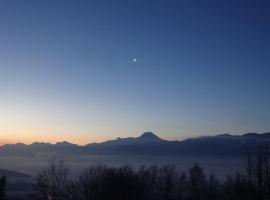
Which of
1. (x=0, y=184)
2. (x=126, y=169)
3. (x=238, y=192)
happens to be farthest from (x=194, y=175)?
(x=0, y=184)

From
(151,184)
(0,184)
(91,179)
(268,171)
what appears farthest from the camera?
(151,184)

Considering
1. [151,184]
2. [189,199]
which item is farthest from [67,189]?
[189,199]

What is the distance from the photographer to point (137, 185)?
69812mm

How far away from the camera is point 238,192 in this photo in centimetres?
7288

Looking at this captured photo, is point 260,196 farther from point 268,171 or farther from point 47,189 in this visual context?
point 47,189

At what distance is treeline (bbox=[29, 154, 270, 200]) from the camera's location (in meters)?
68.3

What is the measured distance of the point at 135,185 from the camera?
227 ft

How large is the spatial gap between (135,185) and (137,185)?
0.63m

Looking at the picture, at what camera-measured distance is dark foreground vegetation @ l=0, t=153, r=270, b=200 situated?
6812cm

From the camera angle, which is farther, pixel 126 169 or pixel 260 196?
pixel 126 169

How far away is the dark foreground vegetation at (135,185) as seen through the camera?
68.1 metres

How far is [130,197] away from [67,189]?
50.8ft

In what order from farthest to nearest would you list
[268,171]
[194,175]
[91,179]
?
[194,175], [91,179], [268,171]

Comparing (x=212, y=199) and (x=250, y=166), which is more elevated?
(x=250, y=166)
